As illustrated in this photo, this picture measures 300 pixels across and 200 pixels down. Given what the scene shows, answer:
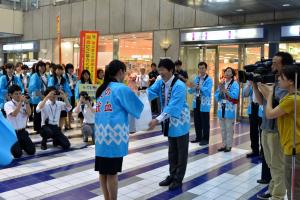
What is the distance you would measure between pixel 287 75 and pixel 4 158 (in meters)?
2.49

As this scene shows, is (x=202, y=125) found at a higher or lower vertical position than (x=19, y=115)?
lower

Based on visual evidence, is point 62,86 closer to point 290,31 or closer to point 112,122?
point 112,122

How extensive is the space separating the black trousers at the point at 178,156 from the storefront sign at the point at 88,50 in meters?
4.67

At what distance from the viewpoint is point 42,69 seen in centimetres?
878

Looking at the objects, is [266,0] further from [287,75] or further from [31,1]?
[31,1]

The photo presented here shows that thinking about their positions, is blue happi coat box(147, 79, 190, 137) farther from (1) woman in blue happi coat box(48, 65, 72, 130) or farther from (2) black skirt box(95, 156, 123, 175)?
(1) woman in blue happi coat box(48, 65, 72, 130)

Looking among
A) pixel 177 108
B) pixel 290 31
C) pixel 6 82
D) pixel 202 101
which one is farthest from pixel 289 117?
pixel 290 31

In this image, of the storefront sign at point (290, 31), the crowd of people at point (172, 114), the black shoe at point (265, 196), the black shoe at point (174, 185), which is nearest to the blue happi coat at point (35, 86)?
the crowd of people at point (172, 114)

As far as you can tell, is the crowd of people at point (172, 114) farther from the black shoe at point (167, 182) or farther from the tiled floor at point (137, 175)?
the tiled floor at point (137, 175)

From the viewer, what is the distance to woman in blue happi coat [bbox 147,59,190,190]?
4.52 m

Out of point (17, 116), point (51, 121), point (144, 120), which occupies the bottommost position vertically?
point (51, 121)

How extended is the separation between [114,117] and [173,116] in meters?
1.15

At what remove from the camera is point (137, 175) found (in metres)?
5.46

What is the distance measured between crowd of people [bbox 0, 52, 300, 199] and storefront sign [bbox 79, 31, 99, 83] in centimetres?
42
